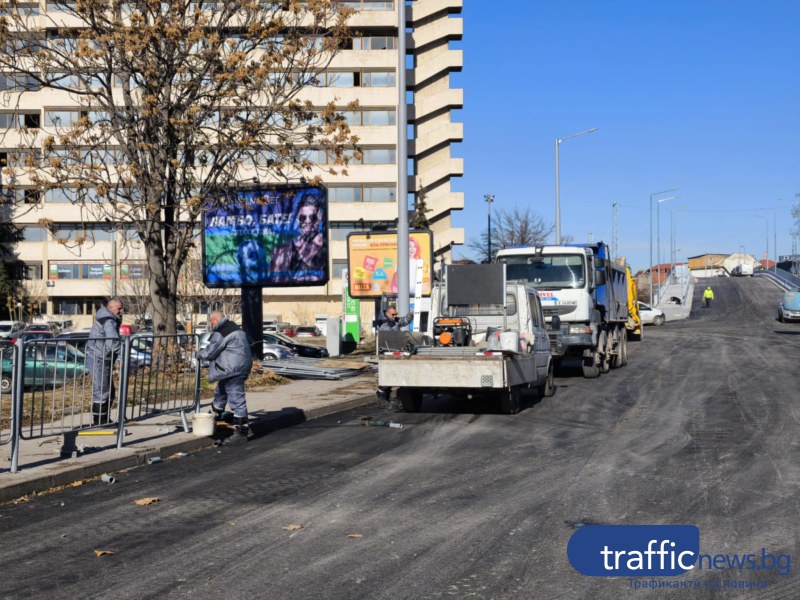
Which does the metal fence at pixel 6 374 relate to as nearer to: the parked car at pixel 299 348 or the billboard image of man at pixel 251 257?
the billboard image of man at pixel 251 257

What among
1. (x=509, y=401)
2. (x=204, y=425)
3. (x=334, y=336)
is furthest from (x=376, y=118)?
(x=204, y=425)

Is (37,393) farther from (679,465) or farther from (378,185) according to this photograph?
(378,185)

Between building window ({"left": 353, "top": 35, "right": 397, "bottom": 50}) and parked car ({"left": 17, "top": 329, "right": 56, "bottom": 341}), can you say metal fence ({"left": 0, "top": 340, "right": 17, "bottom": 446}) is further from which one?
building window ({"left": 353, "top": 35, "right": 397, "bottom": 50})

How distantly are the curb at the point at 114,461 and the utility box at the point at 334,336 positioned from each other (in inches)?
877

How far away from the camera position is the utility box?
37.6 metres

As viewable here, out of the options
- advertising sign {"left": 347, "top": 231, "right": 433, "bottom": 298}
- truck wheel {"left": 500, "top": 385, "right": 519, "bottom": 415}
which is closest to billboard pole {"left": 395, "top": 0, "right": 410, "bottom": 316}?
truck wheel {"left": 500, "top": 385, "right": 519, "bottom": 415}

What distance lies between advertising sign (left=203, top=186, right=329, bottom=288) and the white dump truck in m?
7.59

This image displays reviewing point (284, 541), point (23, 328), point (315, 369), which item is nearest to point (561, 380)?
point (315, 369)

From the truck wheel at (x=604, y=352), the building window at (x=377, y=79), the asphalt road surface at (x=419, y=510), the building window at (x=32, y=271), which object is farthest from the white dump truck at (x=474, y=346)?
the building window at (x=32, y=271)

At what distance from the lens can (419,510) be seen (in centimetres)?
810

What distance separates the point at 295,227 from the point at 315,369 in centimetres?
441

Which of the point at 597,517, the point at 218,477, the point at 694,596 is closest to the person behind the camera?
the point at 694,596

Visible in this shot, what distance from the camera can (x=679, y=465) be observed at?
10234mm

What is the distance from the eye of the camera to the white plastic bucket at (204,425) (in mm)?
12539
